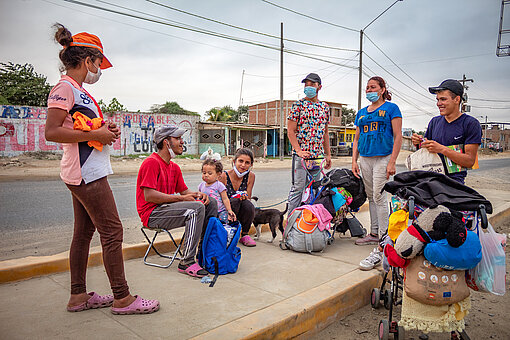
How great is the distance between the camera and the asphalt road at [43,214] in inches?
193

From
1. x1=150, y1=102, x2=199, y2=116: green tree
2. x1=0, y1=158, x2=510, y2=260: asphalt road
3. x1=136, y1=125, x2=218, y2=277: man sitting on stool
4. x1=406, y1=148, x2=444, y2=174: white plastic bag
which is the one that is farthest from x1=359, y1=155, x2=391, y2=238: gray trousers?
x1=150, y1=102, x2=199, y2=116: green tree

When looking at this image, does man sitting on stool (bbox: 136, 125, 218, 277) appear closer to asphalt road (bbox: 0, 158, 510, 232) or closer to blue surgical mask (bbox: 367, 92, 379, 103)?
blue surgical mask (bbox: 367, 92, 379, 103)

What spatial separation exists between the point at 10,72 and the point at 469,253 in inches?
1225

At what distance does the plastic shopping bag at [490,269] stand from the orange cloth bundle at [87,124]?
2836mm

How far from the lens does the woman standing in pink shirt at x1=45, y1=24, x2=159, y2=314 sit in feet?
8.12

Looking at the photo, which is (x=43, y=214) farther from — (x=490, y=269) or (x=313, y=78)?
(x=490, y=269)

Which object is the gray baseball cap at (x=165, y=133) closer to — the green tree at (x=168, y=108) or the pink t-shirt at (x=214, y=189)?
the pink t-shirt at (x=214, y=189)

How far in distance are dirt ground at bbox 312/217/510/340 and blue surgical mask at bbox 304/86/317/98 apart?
2882mm

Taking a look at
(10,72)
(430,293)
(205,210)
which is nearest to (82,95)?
(205,210)

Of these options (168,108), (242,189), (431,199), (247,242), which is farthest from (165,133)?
(168,108)

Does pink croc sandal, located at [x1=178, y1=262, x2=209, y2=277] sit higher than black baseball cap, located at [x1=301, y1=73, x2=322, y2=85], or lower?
lower

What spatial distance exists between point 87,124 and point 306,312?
7.00 ft

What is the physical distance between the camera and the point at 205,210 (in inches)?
147

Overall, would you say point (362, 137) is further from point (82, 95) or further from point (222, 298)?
point (82, 95)
